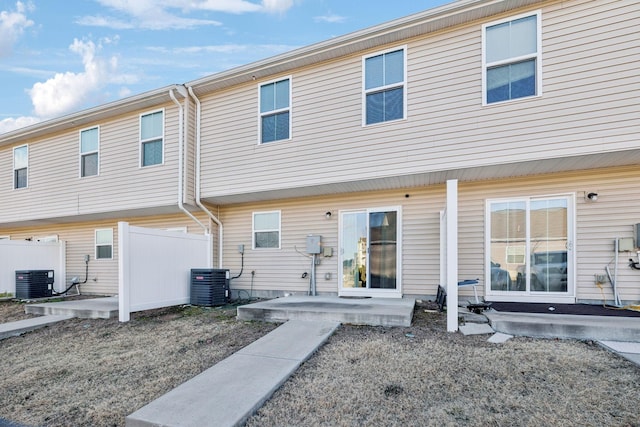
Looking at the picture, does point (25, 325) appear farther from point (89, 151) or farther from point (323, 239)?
point (323, 239)

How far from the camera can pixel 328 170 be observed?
21.5 feet

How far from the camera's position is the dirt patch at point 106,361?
9.29ft

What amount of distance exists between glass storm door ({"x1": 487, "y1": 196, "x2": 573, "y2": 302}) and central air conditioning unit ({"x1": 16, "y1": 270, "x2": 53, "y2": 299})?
11.6 m

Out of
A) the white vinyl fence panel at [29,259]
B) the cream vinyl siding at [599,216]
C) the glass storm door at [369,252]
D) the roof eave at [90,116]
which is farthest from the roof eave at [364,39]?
the white vinyl fence panel at [29,259]

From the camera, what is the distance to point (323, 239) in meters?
7.52

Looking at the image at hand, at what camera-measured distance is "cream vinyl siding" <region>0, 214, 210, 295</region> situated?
9500 mm

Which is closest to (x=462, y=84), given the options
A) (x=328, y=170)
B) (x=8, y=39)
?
(x=328, y=170)

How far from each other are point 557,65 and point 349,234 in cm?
466

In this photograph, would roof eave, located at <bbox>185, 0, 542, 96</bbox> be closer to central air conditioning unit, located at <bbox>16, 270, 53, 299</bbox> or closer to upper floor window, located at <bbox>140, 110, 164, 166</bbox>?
upper floor window, located at <bbox>140, 110, 164, 166</bbox>

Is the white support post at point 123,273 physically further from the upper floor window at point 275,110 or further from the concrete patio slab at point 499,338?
the concrete patio slab at point 499,338

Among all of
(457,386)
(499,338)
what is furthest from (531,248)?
(457,386)

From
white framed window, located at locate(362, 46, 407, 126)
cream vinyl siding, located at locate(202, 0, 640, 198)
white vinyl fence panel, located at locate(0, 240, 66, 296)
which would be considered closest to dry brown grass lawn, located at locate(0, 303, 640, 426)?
cream vinyl siding, located at locate(202, 0, 640, 198)

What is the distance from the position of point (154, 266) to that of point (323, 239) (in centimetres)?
350

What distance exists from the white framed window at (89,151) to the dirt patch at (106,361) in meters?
4.53
